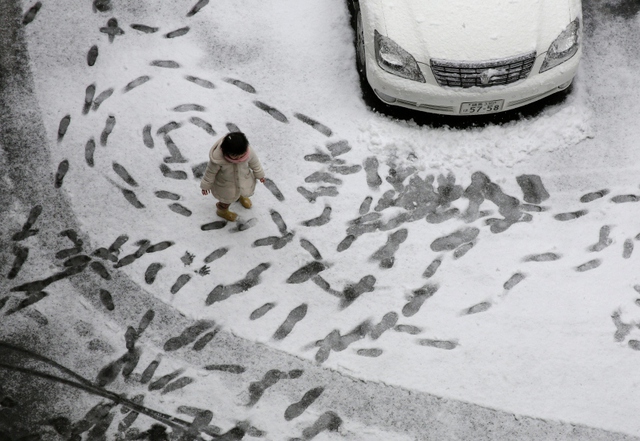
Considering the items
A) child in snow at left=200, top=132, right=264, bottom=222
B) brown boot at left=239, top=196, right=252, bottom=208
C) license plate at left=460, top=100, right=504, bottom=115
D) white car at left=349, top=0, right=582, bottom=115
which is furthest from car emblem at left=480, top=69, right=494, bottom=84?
brown boot at left=239, top=196, right=252, bottom=208

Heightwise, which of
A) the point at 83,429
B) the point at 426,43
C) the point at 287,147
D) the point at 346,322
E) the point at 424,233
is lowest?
the point at 83,429

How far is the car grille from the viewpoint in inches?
174

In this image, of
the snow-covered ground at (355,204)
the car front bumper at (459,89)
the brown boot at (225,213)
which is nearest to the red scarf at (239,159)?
the brown boot at (225,213)

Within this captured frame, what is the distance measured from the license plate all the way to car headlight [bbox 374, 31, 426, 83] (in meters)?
0.36

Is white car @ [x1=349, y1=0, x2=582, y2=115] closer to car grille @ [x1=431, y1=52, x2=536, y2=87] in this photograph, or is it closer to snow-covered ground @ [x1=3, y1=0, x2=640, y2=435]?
car grille @ [x1=431, y1=52, x2=536, y2=87]

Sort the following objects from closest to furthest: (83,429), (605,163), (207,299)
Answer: (83,429) → (207,299) → (605,163)

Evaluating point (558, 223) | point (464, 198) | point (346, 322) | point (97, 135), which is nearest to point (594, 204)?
point (558, 223)

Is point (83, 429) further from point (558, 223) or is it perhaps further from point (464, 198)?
point (558, 223)

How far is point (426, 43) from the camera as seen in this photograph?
4.44 m

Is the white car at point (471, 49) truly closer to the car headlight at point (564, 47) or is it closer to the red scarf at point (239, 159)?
the car headlight at point (564, 47)

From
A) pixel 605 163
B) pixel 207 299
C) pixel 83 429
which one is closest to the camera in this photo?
pixel 83 429

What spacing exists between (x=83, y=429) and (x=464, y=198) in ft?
9.68

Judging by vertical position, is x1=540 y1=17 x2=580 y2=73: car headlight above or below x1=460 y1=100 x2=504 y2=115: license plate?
above

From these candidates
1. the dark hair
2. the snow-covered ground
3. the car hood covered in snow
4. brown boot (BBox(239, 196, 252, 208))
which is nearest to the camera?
the dark hair
